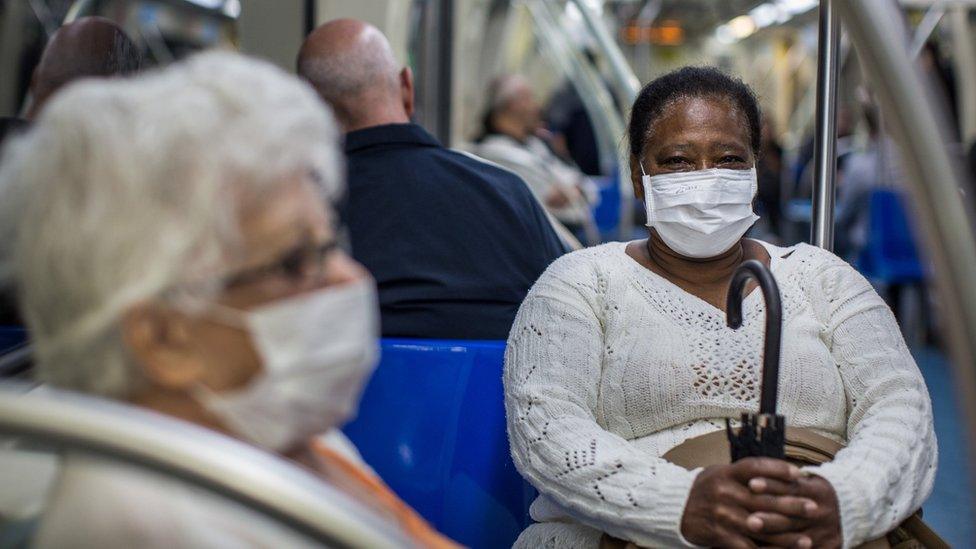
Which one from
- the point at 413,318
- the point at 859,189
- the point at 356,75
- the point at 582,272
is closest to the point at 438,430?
the point at 413,318

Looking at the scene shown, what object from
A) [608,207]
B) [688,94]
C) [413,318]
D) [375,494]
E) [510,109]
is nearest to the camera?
[375,494]

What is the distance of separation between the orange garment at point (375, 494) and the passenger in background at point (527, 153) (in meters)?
5.25

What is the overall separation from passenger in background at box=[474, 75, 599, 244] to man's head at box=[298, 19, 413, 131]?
3467mm

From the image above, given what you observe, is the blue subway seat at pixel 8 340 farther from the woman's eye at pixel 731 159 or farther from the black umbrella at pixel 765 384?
the woman's eye at pixel 731 159

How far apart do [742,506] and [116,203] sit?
42.3 inches

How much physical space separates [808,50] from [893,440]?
16.7 meters

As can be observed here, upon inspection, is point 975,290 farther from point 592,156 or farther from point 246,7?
point 592,156

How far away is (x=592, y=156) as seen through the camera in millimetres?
10328

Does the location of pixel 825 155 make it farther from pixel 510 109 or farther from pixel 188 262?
pixel 510 109

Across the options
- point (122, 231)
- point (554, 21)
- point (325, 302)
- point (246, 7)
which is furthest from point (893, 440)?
point (554, 21)

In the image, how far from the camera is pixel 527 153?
23.1 feet

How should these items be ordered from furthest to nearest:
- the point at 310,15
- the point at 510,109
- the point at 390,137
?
the point at 510,109 → the point at 310,15 → the point at 390,137

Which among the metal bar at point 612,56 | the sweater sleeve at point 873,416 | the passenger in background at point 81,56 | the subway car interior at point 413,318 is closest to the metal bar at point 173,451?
the subway car interior at point 413,318

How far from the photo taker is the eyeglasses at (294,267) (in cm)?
113
